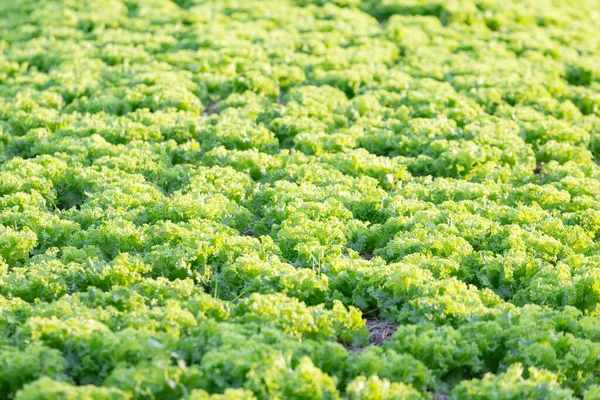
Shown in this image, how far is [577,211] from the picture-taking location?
8.77m

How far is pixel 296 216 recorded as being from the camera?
845 cm

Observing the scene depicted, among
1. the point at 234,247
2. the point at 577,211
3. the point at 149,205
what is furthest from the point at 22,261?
the point at 577,211

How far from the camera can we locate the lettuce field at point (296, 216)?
6.06 m

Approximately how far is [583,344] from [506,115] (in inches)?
245

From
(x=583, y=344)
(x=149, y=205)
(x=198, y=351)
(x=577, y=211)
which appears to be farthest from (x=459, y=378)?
(x=149, y=205)

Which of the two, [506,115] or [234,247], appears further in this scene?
[506,115]

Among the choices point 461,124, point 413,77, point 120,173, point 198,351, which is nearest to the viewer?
point 198,351

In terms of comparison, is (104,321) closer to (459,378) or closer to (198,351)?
(198,351)

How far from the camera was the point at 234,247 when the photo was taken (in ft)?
25.8

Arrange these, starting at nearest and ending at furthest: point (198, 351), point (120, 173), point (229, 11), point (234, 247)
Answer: point (198, 351)
point (234, 247)
point (120, 173)
point (229, 11)

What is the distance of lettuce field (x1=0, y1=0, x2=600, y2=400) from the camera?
6062 mm

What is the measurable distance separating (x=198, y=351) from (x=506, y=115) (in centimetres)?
767

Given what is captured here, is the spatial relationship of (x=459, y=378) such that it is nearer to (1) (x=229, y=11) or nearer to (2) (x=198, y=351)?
(2) (x=198, y=351)

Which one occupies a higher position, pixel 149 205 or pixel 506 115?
pixel 506 115
